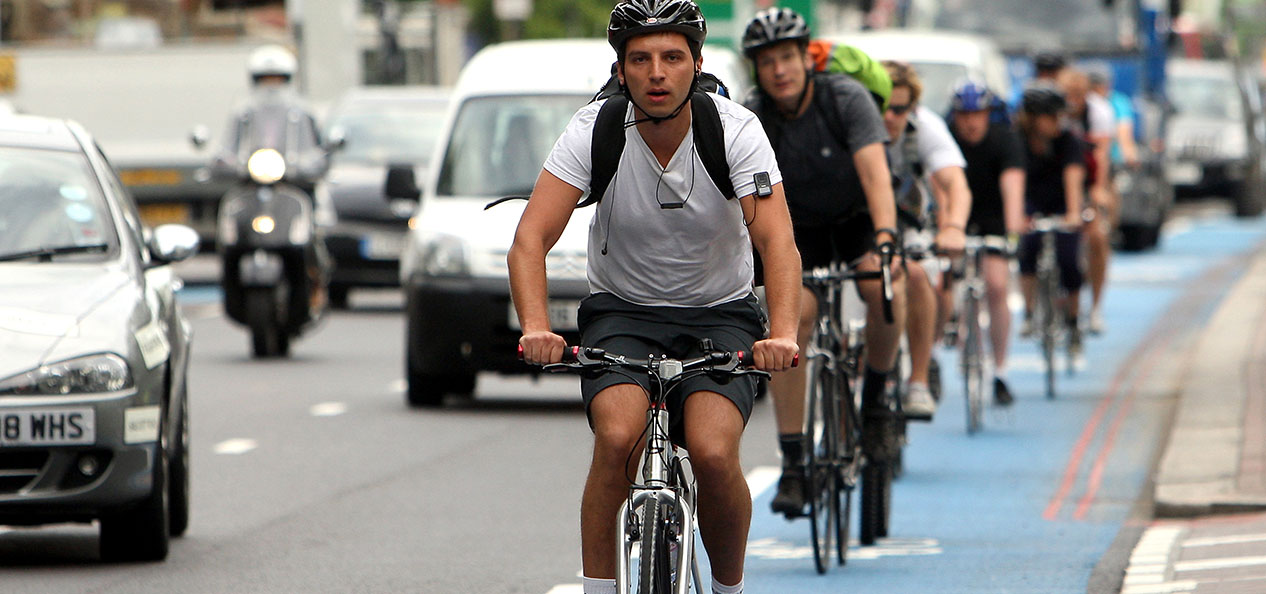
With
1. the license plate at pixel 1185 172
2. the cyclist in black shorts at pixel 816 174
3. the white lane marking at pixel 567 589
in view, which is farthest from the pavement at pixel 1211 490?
the license plate at pixel 1185 172

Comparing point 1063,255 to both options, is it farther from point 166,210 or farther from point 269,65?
point 166,210

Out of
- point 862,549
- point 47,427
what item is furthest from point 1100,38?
point 47,427

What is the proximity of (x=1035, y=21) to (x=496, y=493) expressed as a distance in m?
20.0

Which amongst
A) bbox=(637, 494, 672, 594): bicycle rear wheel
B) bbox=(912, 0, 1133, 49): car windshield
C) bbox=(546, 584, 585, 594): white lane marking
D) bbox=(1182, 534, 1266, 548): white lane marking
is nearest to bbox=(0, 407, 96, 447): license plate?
bbox=(546, 584, 585, 594): white lane marking

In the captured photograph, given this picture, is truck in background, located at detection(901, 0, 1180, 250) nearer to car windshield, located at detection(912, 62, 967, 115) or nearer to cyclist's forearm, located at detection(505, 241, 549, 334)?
car windshield, located at detection(912, 62, 967, 115)

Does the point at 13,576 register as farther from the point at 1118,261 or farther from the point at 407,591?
the point at 1118,261

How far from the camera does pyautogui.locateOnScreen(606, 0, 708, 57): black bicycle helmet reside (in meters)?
5.48

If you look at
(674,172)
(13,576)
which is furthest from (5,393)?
(674,172)

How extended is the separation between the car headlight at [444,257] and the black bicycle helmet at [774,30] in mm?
5138

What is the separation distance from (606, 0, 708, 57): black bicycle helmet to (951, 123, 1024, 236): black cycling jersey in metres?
8.12

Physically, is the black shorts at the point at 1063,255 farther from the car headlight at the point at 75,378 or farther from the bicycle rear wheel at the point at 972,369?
the car headlight at the point at 75,378

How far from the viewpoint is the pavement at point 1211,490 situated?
7.72m

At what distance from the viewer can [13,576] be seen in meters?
7.77

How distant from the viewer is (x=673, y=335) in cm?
565
